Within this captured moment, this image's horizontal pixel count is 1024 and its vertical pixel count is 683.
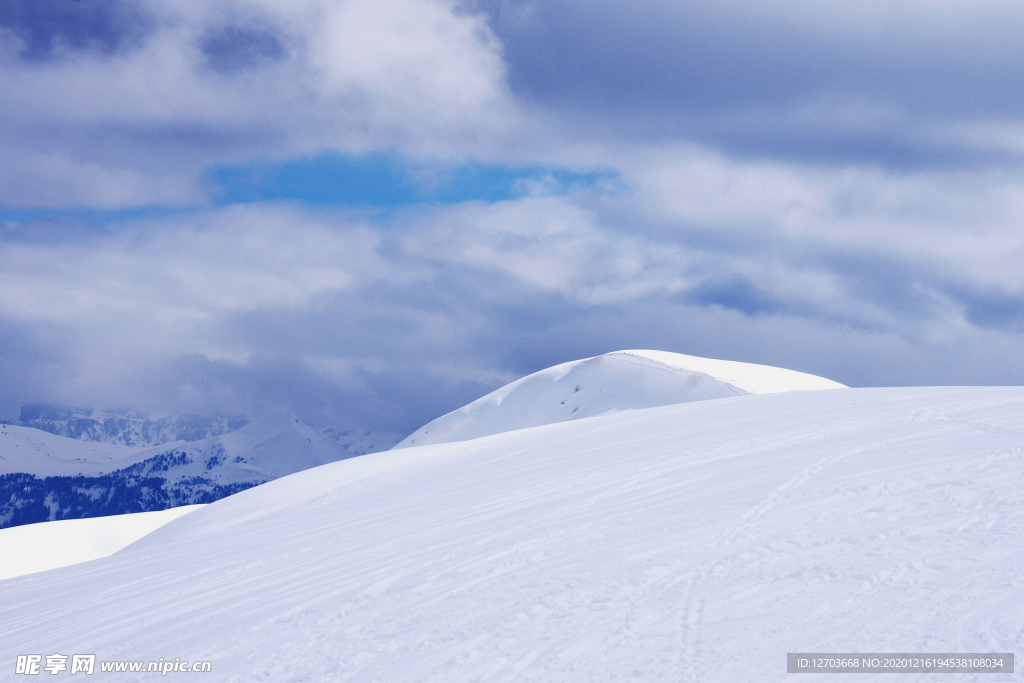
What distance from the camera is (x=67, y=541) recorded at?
20750 mm

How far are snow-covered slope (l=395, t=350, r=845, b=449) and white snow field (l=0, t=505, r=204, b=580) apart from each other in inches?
746

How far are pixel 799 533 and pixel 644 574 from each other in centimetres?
152

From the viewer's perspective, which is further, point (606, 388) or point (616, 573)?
point (606, 388)

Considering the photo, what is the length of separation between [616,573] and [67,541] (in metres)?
19.0

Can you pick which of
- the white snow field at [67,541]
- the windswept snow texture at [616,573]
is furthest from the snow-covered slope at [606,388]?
the windswept snow texture at [616,573]

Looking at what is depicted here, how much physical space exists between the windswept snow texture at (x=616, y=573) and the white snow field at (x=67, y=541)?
9.88 m

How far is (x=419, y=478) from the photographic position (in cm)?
1334

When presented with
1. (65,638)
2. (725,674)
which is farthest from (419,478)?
(725,674)

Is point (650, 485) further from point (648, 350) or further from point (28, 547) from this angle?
point (648, 350)

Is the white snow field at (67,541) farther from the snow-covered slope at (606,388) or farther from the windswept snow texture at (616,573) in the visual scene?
the snow-covered slope at (606,388)

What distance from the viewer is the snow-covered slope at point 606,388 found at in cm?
3681

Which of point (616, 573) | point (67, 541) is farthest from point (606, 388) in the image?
point (616, 573)

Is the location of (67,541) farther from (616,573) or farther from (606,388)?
(606,388)

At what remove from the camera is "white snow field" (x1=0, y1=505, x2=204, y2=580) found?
1919 centimetres
